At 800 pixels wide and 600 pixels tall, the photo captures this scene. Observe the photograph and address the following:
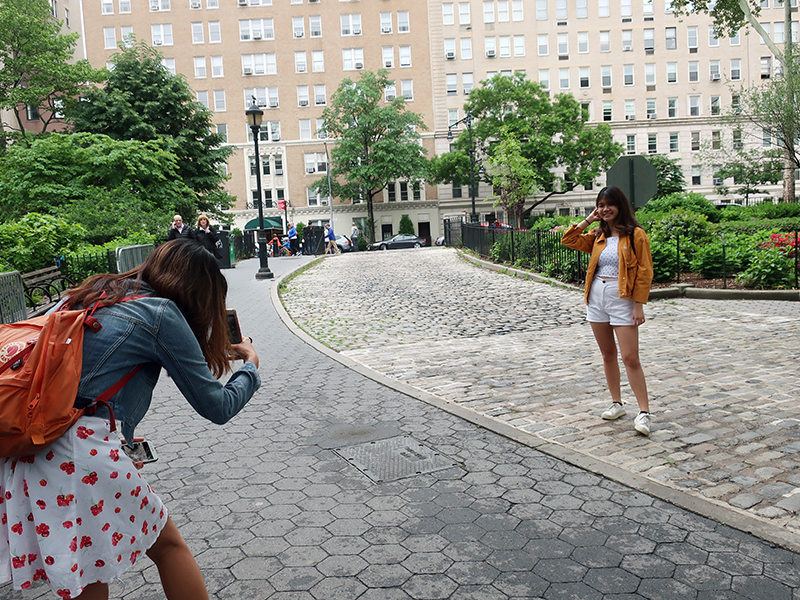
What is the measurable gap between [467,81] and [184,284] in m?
68.6

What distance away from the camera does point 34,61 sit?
37.7 m

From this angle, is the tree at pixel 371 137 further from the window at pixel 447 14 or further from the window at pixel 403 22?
the window at pixel 447 14

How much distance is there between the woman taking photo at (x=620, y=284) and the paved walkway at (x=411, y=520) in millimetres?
586

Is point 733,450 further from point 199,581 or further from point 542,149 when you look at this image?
point 542,149

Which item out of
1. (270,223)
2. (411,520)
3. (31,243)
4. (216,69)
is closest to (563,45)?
(270,223)

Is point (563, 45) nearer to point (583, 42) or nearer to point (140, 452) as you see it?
point (583, 42)

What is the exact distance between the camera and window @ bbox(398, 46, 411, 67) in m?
66.8

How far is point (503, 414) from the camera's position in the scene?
6004 millimetres

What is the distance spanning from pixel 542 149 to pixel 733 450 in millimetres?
54783

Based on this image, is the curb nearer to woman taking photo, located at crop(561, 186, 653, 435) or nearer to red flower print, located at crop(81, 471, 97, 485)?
woman taking photo, located at crop(561, 186, 653, 435)

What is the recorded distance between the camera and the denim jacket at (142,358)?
210cm

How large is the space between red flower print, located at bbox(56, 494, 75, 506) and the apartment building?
211 ft

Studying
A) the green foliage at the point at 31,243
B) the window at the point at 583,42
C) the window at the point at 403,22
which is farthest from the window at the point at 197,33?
the green foliage at the point at 31,243

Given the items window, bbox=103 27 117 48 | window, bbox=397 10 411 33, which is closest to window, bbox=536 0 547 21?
window, bbox=397 10 411 33
